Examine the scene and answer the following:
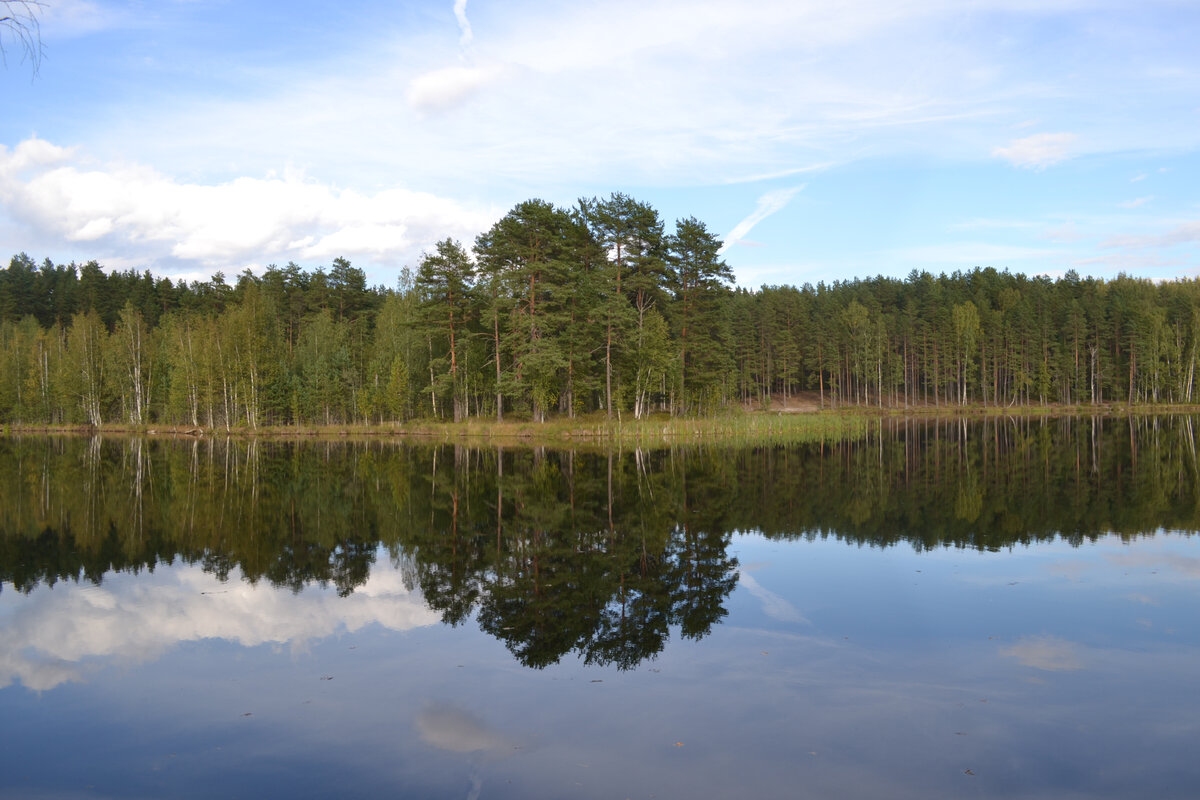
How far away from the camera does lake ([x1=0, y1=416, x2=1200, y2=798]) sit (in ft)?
20.7

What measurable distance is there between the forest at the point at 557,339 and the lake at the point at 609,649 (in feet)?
101

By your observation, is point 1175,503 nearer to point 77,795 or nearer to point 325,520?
point 325,520

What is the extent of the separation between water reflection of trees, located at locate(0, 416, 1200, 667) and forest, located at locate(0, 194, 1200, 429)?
56.6ft

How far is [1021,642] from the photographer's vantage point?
30.4ft

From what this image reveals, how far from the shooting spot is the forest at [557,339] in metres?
50.1

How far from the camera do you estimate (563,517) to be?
18.2 meters

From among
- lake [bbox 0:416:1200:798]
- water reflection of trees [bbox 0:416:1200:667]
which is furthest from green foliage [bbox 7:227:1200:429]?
lake [bbox 0:416:1200:798]

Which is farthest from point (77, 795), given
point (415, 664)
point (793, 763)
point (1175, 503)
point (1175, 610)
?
point (1175, 503)

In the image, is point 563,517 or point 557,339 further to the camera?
point 557,339

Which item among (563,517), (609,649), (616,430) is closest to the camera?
(609,649)

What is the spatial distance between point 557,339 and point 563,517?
103 feet

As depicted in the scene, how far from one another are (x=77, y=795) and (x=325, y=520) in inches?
533

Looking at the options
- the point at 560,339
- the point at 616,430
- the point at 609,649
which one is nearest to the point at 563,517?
the point at 609,649

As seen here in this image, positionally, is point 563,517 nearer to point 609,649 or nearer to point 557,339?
point 609,649
